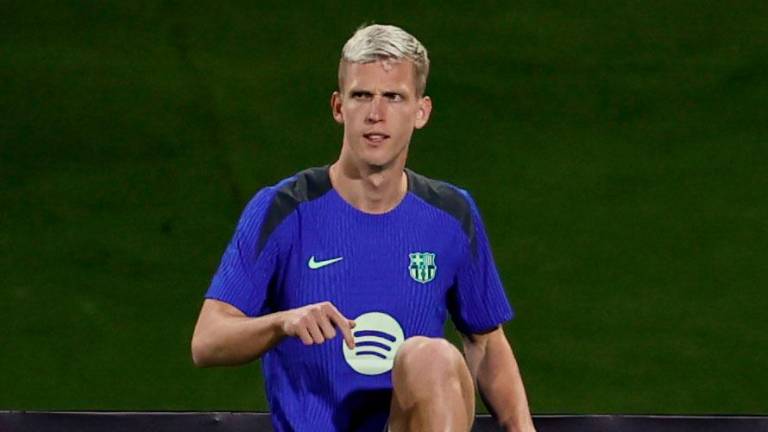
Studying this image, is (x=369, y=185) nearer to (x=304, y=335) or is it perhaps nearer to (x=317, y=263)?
(x=317, y=263)

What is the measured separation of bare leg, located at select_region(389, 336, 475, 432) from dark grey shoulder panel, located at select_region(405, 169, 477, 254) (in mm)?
393

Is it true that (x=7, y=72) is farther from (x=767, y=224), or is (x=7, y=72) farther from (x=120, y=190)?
(x=767, y=224)

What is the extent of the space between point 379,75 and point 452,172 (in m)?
1.58

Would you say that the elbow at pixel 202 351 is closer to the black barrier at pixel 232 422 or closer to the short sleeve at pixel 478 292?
the short sleeve at pixel 478 292

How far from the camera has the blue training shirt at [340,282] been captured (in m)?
2.50

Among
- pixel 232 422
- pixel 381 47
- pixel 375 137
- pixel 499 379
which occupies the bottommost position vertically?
pixel 232 422

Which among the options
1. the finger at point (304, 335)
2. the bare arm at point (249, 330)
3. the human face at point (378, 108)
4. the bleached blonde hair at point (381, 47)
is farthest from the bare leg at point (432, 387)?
the bleached blonde hair at point (381, 47)

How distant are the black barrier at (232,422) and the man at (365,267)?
101 cm

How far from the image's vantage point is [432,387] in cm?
219

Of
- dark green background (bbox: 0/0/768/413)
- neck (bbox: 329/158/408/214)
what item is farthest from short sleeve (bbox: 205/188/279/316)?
dark green background (bbox: 0/0/768/413)

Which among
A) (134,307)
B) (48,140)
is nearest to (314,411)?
(134,307)

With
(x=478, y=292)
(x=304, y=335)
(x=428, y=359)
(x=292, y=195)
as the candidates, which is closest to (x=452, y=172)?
(x=478, y=292)

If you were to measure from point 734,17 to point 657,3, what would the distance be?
189 mm

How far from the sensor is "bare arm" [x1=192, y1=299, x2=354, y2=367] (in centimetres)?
201
